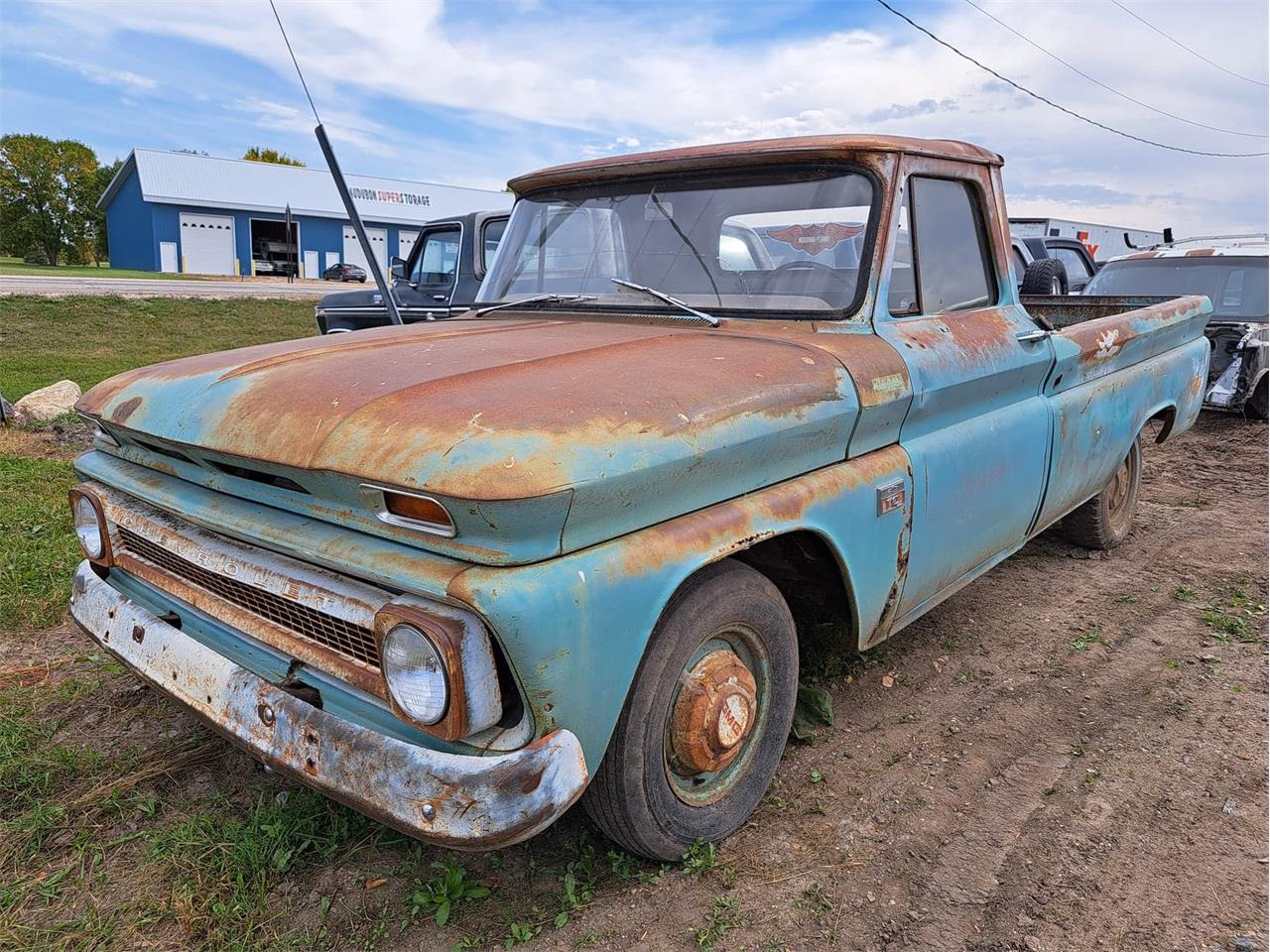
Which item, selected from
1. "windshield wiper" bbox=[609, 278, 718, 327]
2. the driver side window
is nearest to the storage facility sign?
the driver side window

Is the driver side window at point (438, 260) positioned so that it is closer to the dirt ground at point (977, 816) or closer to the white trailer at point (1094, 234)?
the dirt ground at point (977, 816)

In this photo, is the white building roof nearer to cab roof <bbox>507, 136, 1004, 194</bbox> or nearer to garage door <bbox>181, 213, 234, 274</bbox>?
garage door <bbox>181, 213, 234, 274</bbox>

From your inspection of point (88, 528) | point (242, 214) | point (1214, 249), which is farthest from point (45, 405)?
point (242, 214)

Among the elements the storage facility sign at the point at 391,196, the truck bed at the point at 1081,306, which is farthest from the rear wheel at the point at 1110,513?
the storage facility sign at the point at 391,196

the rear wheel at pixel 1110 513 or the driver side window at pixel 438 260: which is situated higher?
the driver side window at pixel 438 260

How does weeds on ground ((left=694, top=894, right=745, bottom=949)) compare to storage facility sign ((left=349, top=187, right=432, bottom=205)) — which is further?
storage facility sign ((left=349, top=187, right=432, bottom=205))

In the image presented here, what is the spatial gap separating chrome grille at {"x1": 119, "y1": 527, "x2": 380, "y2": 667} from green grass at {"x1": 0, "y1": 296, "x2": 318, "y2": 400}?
24.5ft

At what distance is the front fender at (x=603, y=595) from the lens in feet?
5.69

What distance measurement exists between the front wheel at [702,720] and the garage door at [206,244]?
43793 millimetres

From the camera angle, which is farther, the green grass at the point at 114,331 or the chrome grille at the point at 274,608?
the green grass at the point at 114,331

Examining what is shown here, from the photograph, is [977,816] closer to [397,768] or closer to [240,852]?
[397,768]

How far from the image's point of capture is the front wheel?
6.86 feet

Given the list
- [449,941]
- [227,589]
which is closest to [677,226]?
[227,589]

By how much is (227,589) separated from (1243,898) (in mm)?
2671
